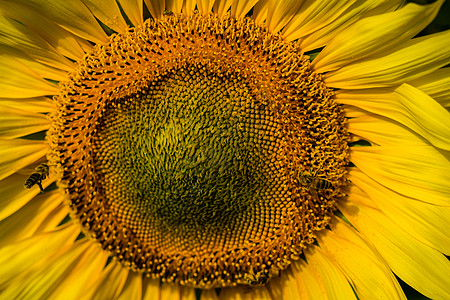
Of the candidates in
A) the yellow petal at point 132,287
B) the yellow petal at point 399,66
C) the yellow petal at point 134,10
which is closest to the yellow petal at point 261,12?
the yellow petal at point 399,66

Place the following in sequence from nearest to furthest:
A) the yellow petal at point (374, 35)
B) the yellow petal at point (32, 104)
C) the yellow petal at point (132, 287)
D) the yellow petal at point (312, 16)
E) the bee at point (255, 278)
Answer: the yellow petal at point (374, 35), the yellow petal at point (312, 16), the bee at point (255, 278), the yellow petal at point (32, 104), the yellow petal at point (132, 287)

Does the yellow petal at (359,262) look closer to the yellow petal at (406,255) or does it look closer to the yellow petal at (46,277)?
the yellow petal at (406,255)

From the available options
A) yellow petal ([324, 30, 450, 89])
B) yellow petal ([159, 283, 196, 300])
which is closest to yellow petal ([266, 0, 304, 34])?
yellow petal ([324, 30, 450, 89])

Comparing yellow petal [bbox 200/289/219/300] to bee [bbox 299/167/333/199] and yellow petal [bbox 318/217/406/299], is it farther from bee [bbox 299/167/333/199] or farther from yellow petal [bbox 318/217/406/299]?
bee [bbox 299/167/333/199]

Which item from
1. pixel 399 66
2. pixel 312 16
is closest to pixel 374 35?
pixel 399 66

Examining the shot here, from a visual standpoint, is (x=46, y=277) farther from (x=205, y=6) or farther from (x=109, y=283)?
(x=205, y=6)

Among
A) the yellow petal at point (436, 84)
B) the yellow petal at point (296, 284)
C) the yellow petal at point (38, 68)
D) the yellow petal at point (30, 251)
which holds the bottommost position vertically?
the yellow petal at point (296, 284)
